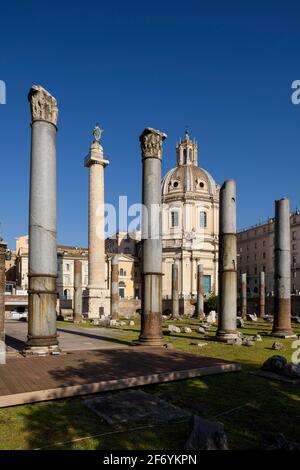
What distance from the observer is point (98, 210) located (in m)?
48.3

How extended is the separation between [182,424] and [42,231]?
26.3ft

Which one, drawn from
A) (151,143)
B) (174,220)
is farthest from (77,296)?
(174,220)

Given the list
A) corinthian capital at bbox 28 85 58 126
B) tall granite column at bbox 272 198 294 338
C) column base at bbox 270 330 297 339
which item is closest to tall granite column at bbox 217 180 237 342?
column base at bbox 270 330 297 339

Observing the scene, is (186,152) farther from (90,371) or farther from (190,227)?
(90,371)

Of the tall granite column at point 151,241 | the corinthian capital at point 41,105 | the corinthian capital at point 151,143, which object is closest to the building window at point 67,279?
the tall granite column at point 151,241

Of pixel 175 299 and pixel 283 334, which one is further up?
pixel 283 334

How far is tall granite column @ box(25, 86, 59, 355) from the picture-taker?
12.5 meters

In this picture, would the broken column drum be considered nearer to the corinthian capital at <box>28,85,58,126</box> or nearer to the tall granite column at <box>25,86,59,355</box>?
the tall granite column at <box>25,86,59,355</box>

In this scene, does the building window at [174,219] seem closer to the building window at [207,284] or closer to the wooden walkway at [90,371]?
the building window at [207,284]

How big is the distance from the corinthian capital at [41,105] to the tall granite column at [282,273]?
13522 millimetres

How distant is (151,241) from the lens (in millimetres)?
16016

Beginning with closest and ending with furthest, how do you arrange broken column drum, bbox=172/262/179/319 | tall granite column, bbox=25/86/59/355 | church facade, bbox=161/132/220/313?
tall granite column, bbox=25/86/59/355 < broken column drum, bbox=172/262/179/319 < church facade, bbox=161/132/220/313

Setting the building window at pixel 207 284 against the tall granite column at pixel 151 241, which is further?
the building window at pixel 207 284

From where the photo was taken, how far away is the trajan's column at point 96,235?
157 feet
